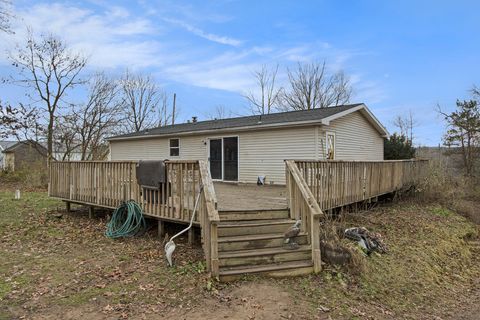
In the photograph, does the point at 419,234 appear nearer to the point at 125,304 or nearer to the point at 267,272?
the point at 267,272

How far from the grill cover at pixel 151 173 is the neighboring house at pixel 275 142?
6.24 meters

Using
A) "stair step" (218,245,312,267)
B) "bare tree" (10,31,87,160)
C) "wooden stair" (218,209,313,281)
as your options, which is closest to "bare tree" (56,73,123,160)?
"bare tree" (10,31,87,160)

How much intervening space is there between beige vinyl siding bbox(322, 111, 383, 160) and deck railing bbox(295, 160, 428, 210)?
6.52ft

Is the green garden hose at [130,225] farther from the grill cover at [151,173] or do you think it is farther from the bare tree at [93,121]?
the bare tree at [93,121]

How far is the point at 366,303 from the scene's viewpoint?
442cm

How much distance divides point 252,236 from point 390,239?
12.3ft

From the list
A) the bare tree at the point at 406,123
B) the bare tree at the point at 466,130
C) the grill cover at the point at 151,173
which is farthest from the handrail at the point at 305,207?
the bare tree at the point at 406,123

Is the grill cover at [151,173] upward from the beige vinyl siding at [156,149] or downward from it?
downward

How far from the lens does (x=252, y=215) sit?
6008mm

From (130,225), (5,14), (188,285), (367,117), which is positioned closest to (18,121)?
(5,14)

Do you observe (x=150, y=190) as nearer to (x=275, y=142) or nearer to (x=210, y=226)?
(x=210, y=226)

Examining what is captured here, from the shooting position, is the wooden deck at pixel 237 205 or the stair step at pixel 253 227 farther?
the stair step at pixel 253 227

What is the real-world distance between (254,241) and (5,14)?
1027cm

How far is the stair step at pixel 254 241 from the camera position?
515 cm
